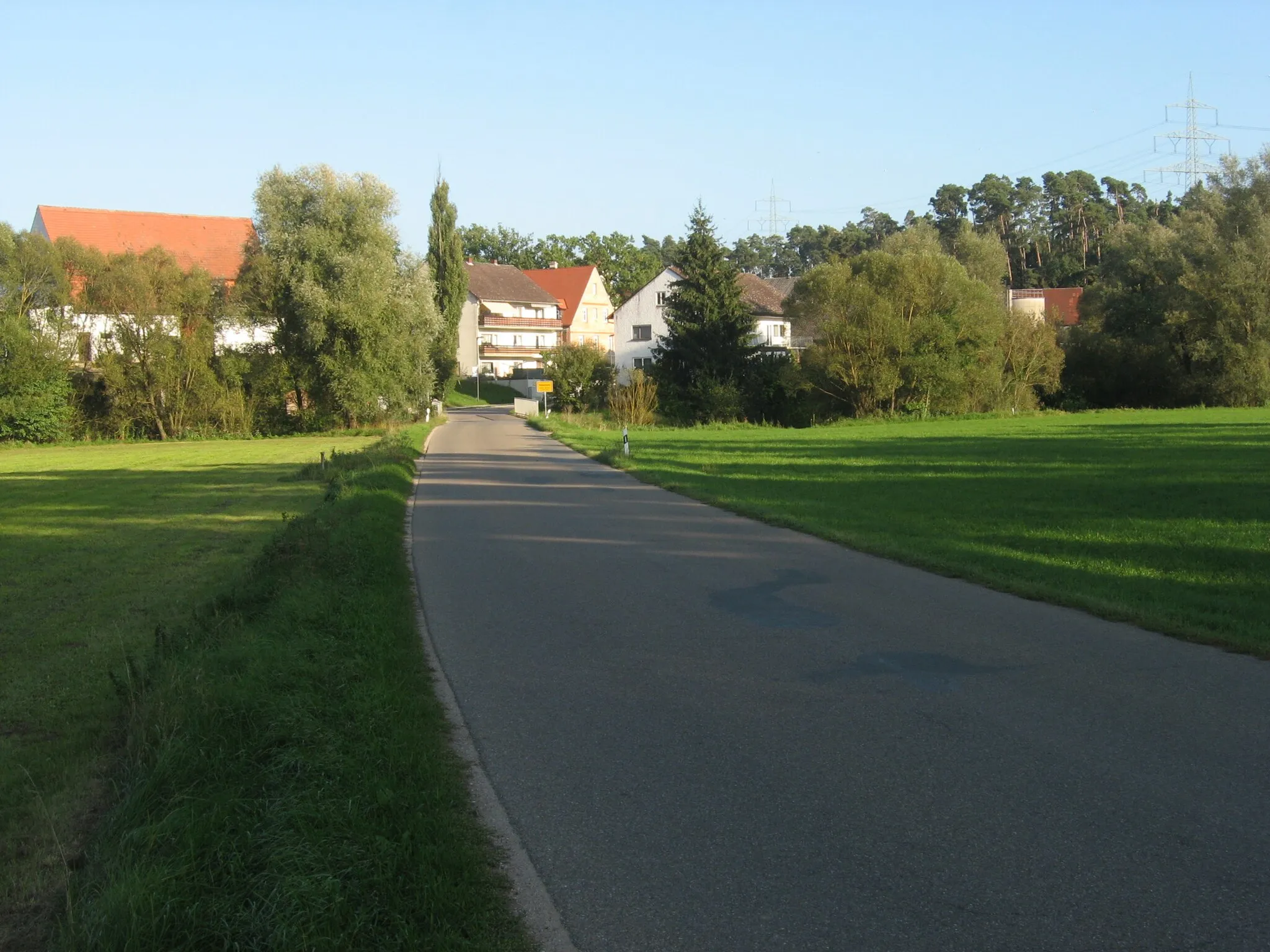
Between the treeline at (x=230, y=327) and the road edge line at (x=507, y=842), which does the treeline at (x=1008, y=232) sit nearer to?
the treeline at (x=230, y=327)

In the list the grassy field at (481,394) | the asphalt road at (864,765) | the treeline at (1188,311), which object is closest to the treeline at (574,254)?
the grassy field at (481,394)

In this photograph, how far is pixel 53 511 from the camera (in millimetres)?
21297

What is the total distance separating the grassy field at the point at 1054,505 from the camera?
1029 centimetres

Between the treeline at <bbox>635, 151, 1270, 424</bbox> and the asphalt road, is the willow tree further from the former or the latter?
the asphalt road

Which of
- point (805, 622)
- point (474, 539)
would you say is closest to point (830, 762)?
point (805, 622)

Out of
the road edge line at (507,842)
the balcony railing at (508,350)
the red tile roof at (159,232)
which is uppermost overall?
the red tile roof at (159,232)

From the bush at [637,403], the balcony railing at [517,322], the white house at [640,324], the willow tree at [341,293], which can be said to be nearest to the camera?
the willow tree at [341,293]

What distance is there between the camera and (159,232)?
63250 mm

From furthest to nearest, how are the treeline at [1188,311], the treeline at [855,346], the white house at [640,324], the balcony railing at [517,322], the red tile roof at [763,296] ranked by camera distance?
the balcony railing at [517,322] → the white house at [640,324] → the red tile roof at [763,296] → the treeline at [1188,311] → the treeline at [855,346]

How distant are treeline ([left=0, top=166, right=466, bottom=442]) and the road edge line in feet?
132

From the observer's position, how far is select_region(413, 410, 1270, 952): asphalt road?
4.11 metres

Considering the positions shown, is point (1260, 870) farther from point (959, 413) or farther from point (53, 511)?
point (959, 413)

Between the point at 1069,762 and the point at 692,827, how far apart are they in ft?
7.08

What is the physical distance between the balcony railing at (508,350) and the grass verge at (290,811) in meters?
91.0
